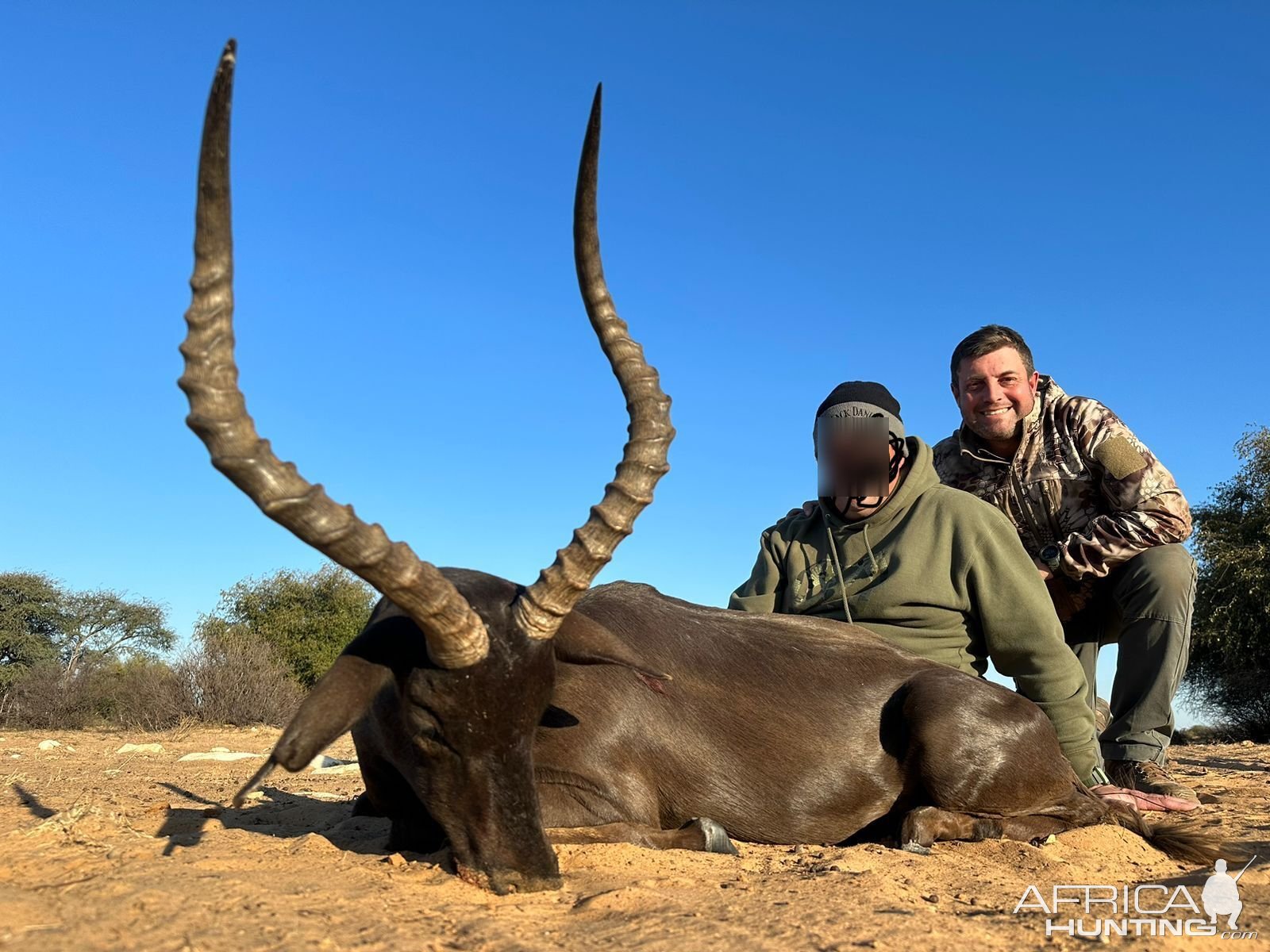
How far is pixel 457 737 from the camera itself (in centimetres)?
387

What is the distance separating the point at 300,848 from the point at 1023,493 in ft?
18.5

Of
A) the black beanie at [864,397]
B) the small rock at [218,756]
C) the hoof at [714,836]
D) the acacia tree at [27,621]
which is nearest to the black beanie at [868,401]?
the black beanie at [864,397]

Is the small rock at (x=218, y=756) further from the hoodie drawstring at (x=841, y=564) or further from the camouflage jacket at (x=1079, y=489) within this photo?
the camouflage jacket at (x=1079, y=489)

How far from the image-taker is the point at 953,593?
19.6 ft

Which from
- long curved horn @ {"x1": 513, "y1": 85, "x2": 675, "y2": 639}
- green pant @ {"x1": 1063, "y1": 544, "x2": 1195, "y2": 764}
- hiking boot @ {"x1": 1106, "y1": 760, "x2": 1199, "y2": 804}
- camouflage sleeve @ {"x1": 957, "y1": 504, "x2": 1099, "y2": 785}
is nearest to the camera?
long curved horn @ {"x1": 513, "y1": 85, "x2": 675, "y2": 639}

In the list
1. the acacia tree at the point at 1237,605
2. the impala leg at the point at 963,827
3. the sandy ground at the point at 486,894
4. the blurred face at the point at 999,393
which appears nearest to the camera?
the sandy ground at the point at 486,894

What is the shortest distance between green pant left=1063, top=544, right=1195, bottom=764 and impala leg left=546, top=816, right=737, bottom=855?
349 centimetres

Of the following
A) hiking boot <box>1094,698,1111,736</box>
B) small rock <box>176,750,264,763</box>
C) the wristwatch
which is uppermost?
the wristwatch

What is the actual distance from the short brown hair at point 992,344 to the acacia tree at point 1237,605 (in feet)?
51.8

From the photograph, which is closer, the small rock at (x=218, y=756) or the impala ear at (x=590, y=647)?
the impala ear at (x=590, y=647)

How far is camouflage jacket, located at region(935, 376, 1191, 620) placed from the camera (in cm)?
720

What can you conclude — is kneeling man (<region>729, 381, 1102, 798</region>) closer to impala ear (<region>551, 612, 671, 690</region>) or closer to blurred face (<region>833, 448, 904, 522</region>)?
blurred face (<region>833, 448, 904, 522</region>)

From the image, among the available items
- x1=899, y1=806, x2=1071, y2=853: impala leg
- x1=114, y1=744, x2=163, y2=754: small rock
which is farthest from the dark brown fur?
x1=114, y1=744, x2=163, y2=754: small rock

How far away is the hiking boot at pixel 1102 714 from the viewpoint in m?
7.77
